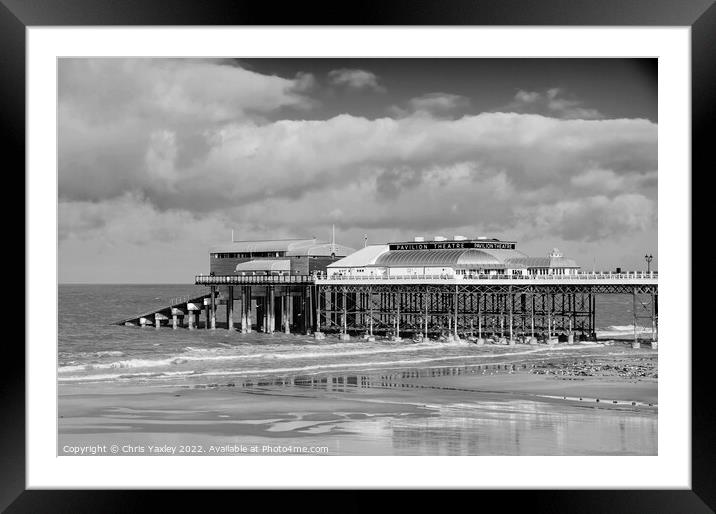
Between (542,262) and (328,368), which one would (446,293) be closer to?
(542,262)

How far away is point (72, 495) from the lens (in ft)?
41.8

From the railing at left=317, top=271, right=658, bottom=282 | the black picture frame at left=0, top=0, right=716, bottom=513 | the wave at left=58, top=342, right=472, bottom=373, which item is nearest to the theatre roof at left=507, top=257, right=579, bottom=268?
the railing at left=317, top=271, right=658, bottom=282

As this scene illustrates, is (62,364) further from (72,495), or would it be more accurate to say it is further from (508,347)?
(72,495)

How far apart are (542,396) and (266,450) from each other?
29.5 ft

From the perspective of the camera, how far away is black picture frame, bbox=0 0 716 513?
12367mm

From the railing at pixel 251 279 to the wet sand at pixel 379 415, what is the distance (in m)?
20.7

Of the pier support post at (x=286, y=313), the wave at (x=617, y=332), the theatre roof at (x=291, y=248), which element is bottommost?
the wave at (x=617, y=332)

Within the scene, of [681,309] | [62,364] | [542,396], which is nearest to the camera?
[681,309]

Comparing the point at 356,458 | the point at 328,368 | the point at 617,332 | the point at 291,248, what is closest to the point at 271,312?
the point at 291,248

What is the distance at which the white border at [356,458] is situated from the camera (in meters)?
13.0

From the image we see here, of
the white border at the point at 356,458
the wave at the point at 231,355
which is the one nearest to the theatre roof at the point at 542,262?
the wave at the point at 231,355

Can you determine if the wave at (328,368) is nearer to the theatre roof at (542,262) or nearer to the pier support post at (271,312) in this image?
the theatre roof at (542,262)
